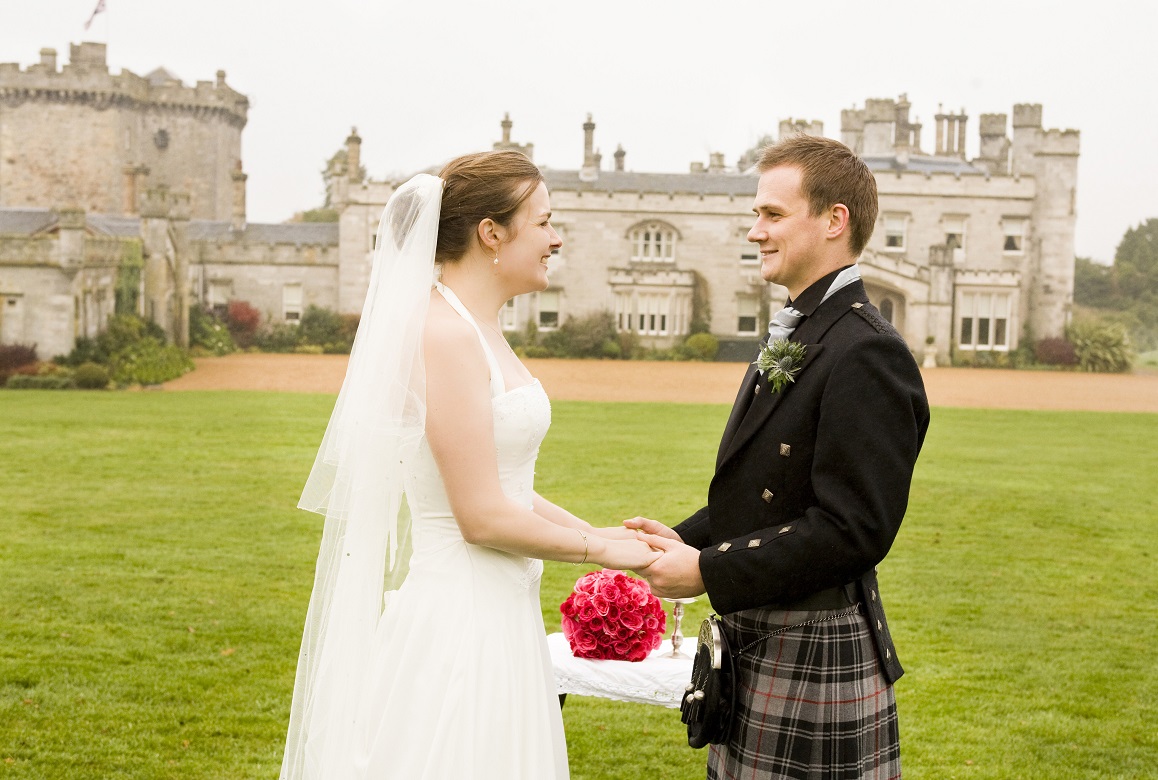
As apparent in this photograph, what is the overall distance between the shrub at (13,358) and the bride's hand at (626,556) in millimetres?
28713

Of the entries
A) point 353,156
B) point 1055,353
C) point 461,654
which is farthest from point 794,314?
point 353,156

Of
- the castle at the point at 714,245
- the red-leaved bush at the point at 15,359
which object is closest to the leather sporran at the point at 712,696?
the red-leaved bush at the point at 15,359

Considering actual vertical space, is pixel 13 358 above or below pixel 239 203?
below

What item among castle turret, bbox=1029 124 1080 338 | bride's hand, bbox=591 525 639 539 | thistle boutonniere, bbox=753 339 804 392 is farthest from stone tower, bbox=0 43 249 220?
thistle boutonniere, bbox=753 339 804 392

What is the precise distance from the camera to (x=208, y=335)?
40.1 meters

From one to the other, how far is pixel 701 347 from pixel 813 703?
38319mm

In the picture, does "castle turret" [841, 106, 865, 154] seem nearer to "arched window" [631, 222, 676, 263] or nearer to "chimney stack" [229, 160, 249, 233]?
"arched window" [631, 222, 676, 263]

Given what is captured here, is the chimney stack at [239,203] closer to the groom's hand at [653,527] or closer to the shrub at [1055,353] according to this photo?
the shrub at [1055,353]

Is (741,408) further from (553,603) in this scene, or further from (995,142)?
(995,142)

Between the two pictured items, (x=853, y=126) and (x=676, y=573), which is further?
(x=853, y=126)

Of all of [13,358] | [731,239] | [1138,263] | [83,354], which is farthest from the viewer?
[1138,263]

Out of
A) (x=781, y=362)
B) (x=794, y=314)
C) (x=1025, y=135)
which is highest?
(x=1025, y=135)

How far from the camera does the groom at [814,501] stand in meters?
2.84

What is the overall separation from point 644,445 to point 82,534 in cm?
949
